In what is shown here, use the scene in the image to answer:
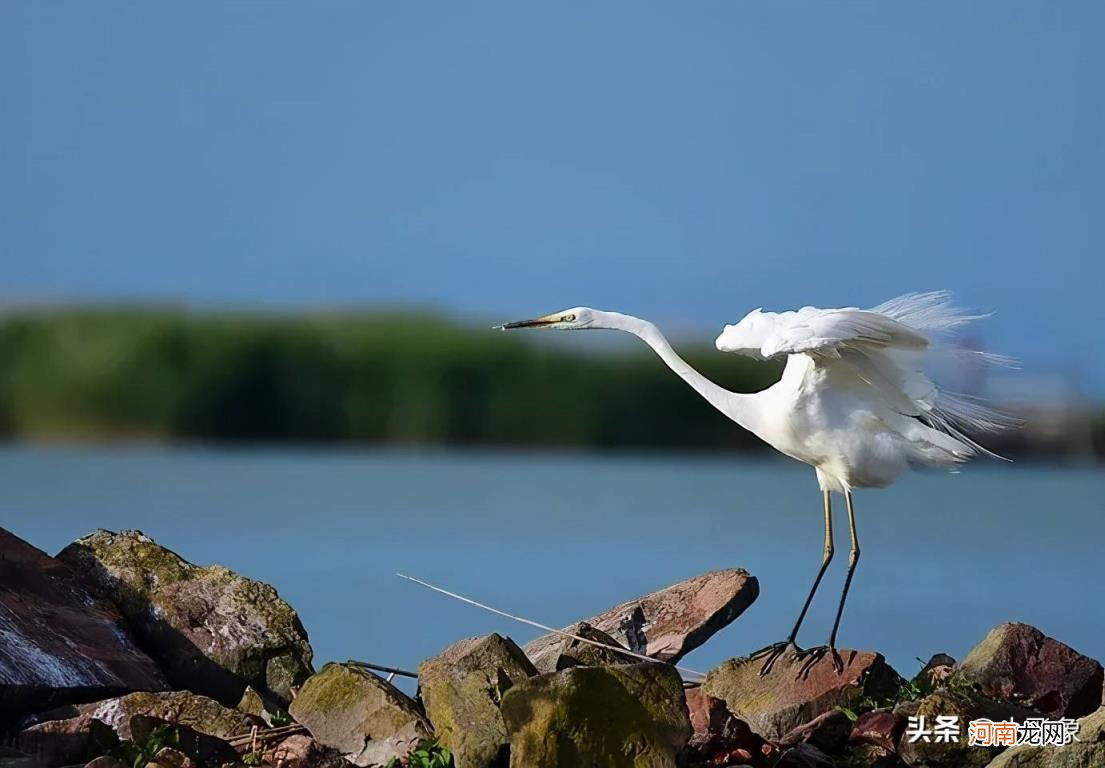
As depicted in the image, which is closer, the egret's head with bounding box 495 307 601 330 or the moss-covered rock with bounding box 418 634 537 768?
the moss-covered rock with bounding box 418 634 537 768

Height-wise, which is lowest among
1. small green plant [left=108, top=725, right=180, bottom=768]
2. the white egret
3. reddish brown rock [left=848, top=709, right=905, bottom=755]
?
small green plant [left=108, top=725, right=180, bottom=768]

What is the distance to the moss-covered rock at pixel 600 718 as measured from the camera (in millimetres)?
4051

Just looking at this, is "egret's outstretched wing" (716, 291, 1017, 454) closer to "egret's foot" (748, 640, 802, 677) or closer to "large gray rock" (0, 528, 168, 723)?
"egret's foot" (748, 640, 802, 677)

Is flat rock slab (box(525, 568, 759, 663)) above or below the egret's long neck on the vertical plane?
below

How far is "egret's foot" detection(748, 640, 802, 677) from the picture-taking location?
5.34 meters

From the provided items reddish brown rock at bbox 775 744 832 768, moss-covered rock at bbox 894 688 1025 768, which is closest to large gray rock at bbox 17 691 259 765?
reddish brown rock at bbox 775 744 832 768

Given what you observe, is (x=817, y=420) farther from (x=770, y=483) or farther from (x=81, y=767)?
(x=770, y=483)

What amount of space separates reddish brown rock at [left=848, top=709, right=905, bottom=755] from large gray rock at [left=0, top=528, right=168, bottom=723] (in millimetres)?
2295

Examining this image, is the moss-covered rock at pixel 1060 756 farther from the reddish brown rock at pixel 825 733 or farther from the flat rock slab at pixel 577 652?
the flat rock slab at pixel 577 652

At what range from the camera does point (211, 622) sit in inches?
210

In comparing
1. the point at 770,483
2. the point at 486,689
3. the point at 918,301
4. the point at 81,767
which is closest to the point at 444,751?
the point at 486,689

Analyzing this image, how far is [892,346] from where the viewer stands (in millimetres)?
5695

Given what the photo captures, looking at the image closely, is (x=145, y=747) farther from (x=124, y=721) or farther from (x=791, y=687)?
(x=791, y=687)

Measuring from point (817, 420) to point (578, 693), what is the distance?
7.26 ft
